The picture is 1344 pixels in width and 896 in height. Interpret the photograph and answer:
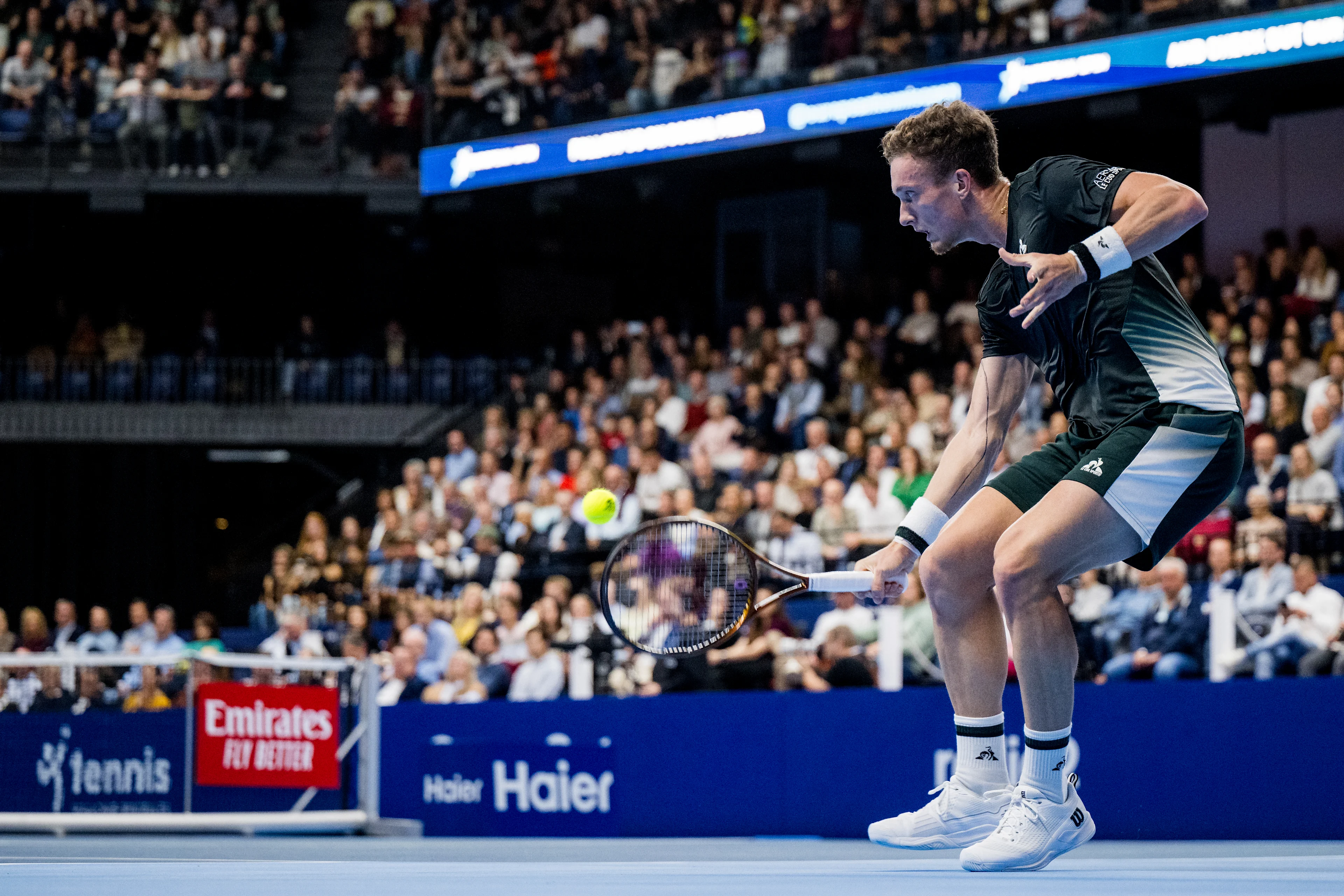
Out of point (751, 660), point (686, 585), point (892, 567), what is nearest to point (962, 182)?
point (892, 567)

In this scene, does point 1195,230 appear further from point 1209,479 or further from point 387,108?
point 1209,479

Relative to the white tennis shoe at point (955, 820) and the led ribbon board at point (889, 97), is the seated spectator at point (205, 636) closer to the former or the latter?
the led ribbon board at point (889, 97)

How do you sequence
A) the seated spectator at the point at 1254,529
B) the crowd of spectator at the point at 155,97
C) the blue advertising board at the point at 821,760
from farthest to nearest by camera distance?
the crowd of spectator at the point at 155,97 → the seated spectator at the point at 1254,529 → the blue advertising board at the point at 821,760

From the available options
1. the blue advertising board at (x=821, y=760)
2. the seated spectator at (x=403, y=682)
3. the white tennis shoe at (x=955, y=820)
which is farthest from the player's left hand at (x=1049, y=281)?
the seated spectator at (x=403, y=682)

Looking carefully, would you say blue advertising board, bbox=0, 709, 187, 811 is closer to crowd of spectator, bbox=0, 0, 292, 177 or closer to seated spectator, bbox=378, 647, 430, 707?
seated spectator, bbox=378, 647, 430, 707

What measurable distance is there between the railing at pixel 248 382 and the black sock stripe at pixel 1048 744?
660 inches

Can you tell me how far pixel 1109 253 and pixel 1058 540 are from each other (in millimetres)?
706

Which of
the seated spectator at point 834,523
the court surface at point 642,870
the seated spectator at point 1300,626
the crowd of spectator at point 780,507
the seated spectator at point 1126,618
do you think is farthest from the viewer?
the seated spectator at point 834,523

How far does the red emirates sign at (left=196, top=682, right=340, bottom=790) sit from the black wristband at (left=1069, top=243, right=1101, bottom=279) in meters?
7.92

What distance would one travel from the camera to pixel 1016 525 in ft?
14.2

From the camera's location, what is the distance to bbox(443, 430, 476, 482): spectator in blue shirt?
17078mm

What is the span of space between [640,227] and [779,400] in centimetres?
629

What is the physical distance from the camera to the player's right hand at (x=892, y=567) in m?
4.68

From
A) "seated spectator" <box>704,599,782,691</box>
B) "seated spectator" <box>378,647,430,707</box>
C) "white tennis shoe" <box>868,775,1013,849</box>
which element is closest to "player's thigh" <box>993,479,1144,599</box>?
"white tennis shoe" <box>868,775,1013,849</box>
